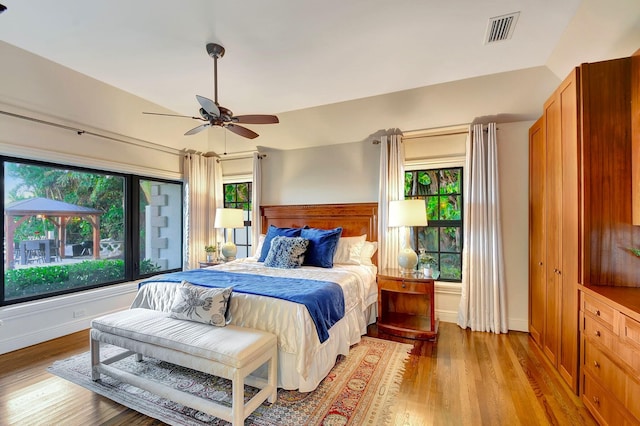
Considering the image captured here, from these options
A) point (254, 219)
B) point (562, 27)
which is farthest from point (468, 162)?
point (254, 219)

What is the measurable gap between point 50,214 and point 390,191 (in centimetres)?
418

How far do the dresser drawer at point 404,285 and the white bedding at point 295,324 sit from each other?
0.43m

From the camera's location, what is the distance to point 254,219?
15.6 feet

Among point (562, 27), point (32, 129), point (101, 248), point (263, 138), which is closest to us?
point (562, 27)

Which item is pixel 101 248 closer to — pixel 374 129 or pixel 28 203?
pixel 28 203

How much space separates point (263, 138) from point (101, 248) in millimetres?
2740

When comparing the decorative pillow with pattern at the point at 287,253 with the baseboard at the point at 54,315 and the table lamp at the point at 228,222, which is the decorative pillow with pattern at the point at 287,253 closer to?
the table lamp at the point at 228,222

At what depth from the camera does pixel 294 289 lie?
243 centimetres

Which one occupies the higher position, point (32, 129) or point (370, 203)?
point (32, 129)

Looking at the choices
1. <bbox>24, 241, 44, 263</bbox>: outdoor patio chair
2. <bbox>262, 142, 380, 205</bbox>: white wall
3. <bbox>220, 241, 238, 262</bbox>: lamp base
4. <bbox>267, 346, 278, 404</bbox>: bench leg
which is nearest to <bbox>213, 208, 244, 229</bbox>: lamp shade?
<bbox>220, 241, 238, 262</bbox>: lamp base

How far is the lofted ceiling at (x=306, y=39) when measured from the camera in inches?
80.5

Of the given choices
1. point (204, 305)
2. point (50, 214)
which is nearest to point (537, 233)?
point (204, 305)

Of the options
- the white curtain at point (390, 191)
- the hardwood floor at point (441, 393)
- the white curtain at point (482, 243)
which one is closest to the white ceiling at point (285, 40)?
the white curtain at point (390, 191)

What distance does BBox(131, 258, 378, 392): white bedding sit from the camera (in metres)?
2.12
